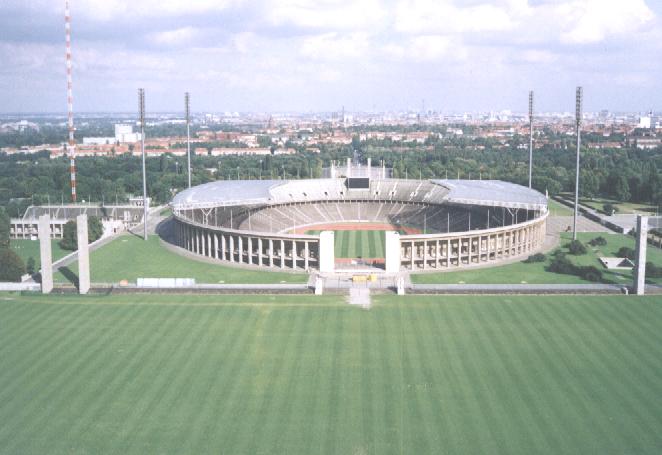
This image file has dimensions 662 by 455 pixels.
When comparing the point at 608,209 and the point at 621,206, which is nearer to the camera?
the point at 608,209

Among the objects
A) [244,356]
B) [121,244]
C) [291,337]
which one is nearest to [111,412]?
[244,356]

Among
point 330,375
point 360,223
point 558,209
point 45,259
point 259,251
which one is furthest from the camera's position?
point 558,209

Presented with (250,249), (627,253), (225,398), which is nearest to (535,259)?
(627,253)

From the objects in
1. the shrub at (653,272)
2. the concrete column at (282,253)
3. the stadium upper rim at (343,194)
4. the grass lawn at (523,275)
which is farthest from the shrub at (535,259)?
the concrete column at (282,253)

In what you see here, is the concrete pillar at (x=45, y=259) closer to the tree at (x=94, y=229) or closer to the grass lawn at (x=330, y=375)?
the grass lawn at (x=330, y=375)

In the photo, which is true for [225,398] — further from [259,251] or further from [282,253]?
[259,251]

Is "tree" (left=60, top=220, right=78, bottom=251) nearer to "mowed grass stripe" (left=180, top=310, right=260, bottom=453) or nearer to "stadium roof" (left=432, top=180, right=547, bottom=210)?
"mowed grass stripe" (left=180, top=310, right=260, bottom=453)
